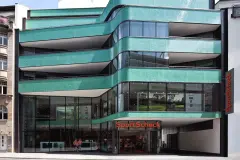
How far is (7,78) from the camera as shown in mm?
47438

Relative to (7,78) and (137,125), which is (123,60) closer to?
(137,125)

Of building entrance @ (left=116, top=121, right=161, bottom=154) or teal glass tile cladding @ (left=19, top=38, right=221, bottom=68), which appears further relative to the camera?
building entrance @ (left=116, top=121, right=161, bottom=154)

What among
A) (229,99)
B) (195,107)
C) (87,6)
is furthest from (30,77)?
(229,99)

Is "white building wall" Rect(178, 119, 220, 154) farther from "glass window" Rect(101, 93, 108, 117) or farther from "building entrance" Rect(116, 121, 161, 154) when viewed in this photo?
"glass window" Rect(101, 93, 108, 117)

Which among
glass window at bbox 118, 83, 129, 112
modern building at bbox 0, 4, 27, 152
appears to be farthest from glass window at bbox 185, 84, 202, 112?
modern building at bbox 0, 4, 27, 152

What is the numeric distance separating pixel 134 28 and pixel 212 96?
9.78m

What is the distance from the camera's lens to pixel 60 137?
158ft

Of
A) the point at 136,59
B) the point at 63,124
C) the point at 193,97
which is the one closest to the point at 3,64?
the point at 63,124

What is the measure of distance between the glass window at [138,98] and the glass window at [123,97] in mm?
370

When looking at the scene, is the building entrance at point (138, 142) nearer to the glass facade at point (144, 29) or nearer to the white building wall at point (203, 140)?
the white building wall at point (203, 140)

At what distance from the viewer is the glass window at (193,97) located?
39.1 m

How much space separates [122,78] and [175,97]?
17.3 ft

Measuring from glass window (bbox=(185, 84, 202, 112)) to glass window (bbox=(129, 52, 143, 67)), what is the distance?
16.4 feet

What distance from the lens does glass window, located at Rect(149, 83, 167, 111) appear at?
1517 inches
